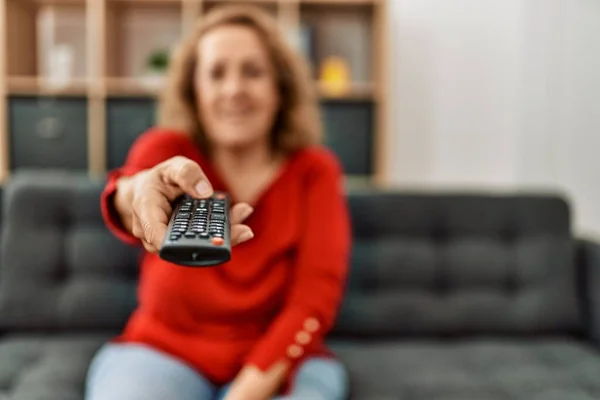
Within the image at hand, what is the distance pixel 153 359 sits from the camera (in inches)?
36.7

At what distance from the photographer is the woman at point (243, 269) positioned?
0.92 meters

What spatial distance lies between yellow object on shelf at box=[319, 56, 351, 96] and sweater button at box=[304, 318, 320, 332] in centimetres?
175

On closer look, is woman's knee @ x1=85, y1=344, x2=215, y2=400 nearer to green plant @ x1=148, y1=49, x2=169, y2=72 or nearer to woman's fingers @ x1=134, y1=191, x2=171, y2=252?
woman's fingers @ x1=134, y1=191, x2=171, y2=252

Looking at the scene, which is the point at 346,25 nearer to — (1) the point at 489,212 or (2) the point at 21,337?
(1) the point at 489,212

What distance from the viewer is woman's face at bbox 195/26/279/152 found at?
92cm

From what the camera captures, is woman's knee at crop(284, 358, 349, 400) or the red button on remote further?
woman's knee at crop(284, 358, 349, 400)

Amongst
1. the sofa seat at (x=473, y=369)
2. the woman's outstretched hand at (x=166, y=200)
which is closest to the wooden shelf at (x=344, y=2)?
the sofa seat at (x=473, y=369)

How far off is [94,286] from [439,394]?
682 mm

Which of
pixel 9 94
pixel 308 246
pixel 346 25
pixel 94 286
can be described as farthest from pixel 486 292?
pixel 9 94

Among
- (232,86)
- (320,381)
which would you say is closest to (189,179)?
(232,86)

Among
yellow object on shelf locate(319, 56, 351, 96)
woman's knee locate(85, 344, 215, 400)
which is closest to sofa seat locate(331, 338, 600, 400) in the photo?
woman's knee locate(85, 344, 215, 400)

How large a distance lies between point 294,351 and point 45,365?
461 millimetres

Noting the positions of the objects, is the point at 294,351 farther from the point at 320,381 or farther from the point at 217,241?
the point at 217,241

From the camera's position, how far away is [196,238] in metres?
0.46
